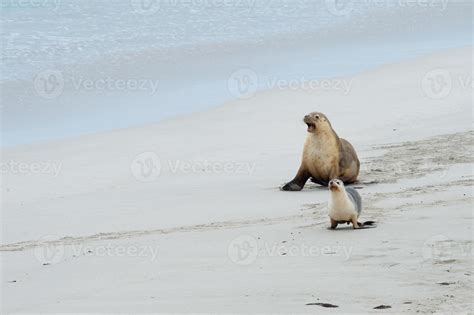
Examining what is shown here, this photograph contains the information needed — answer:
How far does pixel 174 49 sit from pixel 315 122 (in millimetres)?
11557

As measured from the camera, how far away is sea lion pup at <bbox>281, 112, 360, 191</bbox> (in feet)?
34.7

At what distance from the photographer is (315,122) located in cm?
1070

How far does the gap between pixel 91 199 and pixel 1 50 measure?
1179cm

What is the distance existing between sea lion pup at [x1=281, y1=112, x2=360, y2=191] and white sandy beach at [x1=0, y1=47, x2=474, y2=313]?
22 centimetres

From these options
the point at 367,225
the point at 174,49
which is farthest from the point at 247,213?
the point at 174,49

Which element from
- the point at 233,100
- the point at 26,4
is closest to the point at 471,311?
the point at 233,100

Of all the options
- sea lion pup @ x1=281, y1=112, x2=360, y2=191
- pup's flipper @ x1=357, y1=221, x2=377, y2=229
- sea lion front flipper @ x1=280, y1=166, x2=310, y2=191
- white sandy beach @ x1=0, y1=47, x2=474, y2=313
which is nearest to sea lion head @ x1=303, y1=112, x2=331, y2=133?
sea lion pup @ x1=281, y1=112, x2=360, y2=191

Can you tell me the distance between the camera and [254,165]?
475 inches

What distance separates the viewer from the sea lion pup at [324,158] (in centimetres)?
1056

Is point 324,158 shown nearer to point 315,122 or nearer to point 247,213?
point 315,122

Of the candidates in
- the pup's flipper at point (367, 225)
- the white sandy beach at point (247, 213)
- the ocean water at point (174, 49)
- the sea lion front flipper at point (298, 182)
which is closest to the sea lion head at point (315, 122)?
the sea lion front flipper at point (298, 182)

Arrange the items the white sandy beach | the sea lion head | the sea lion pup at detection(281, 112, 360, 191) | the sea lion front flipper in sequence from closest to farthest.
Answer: the white sandy beach < the sea lion front flipper < the sea lion pup at detection(281, 112, 360, 191) < the sea lion head

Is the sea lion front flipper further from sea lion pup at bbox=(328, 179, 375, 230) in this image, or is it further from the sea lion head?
sea lion pup at bbox=(328, 179, 375, 230)

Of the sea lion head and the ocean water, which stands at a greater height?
the ocean water
